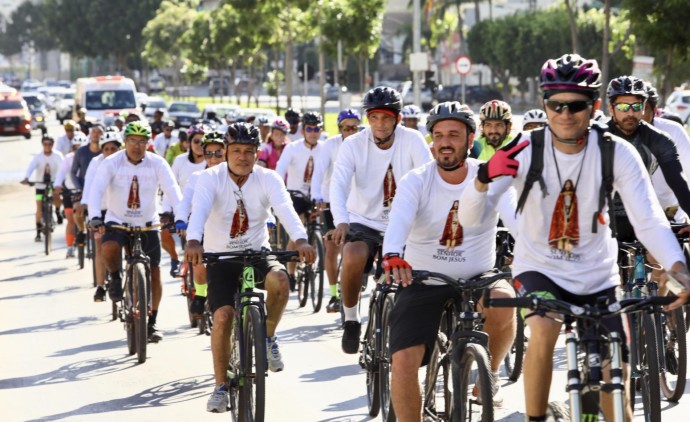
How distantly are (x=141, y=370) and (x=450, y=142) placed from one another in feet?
16.2

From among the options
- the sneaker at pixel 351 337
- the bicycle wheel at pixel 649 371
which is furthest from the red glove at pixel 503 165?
the sneaker at pixel 351 337

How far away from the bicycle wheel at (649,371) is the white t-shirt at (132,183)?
5530mm

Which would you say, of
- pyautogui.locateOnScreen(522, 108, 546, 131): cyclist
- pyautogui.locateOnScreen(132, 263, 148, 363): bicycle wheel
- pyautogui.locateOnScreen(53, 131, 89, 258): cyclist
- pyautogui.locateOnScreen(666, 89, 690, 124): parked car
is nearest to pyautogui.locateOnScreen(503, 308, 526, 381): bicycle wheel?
pyautogui.locateOnScreen(522, 108, 546, 131): cyclist

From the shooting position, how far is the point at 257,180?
29.1ft

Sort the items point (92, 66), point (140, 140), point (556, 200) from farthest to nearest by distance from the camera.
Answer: point (92, 66) < point (140, 140) < point (556, 200)

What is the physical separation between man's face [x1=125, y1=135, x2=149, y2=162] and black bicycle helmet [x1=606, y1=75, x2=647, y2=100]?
4.87m

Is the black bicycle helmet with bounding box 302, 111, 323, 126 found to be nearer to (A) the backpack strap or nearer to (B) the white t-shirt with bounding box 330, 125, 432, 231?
(B) the white t-shirt with bounding box 330, 125, 432, 231

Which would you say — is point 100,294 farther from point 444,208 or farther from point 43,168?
point 43,168

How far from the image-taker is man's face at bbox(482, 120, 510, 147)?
11156mm

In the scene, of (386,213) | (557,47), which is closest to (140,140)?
(386,213)

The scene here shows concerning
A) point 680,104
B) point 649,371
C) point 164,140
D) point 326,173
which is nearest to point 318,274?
point 326,173

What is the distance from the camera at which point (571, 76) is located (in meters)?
5.68

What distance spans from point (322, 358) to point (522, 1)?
375 ft

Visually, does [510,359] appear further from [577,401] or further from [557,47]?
[557,47]
